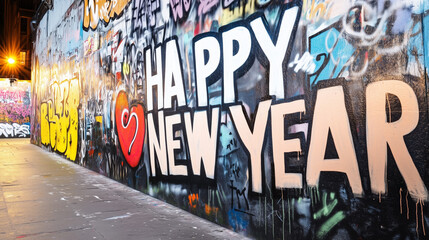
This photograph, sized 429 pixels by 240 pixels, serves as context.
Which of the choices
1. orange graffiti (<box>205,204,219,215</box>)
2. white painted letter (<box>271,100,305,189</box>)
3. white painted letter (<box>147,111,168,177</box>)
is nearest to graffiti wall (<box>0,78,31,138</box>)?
white painted letter (<box>147,111,168,177</box>)

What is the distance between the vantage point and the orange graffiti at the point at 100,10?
6.95m

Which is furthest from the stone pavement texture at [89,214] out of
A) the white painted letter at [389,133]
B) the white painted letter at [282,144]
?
the white painted letter at [389,133]

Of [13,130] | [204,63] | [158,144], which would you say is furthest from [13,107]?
[204,63]

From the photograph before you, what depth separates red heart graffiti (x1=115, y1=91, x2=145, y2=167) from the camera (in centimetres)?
599

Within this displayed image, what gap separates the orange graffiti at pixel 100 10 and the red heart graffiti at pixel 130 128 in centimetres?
181

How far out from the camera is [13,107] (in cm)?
2258

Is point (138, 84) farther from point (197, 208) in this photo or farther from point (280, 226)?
point (280, 226)

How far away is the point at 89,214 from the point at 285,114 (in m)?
3.07

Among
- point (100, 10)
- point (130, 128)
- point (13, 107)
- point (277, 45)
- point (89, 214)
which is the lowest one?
point (89, 214)

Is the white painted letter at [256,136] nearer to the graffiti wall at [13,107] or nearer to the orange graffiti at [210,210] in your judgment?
the orange graffiti at [210,210]

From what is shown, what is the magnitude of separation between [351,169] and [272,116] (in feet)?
3.04

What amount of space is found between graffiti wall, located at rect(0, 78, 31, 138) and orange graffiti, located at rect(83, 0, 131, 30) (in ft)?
53.8

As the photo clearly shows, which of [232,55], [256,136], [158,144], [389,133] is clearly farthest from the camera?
[158,144]

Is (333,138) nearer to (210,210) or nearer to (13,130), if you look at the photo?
(210,210)
